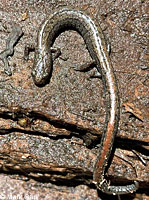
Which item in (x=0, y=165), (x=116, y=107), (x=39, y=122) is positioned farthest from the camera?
(x=0, y=165)

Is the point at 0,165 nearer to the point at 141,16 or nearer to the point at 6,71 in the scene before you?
the point at 6,71

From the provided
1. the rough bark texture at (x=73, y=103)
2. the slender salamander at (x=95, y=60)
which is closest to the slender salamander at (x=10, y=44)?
the rough bark texture at (x=73, y=103)

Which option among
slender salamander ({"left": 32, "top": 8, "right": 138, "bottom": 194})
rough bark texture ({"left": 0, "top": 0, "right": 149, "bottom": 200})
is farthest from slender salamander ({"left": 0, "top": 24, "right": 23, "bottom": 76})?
slender salamander ({"left": 32, "top": 8, "right": 138, "bottom": 194})

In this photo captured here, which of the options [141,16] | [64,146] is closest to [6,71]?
Answer: [64,146]

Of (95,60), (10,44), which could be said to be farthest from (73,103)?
(10,44)

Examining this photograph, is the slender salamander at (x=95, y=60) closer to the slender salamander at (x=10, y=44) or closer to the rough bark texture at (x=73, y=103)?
the rough bark texture at (x=73, y=103)

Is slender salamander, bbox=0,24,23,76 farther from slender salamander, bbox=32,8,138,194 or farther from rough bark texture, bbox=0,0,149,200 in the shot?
slender salamander, bbox=32,8,138,194
